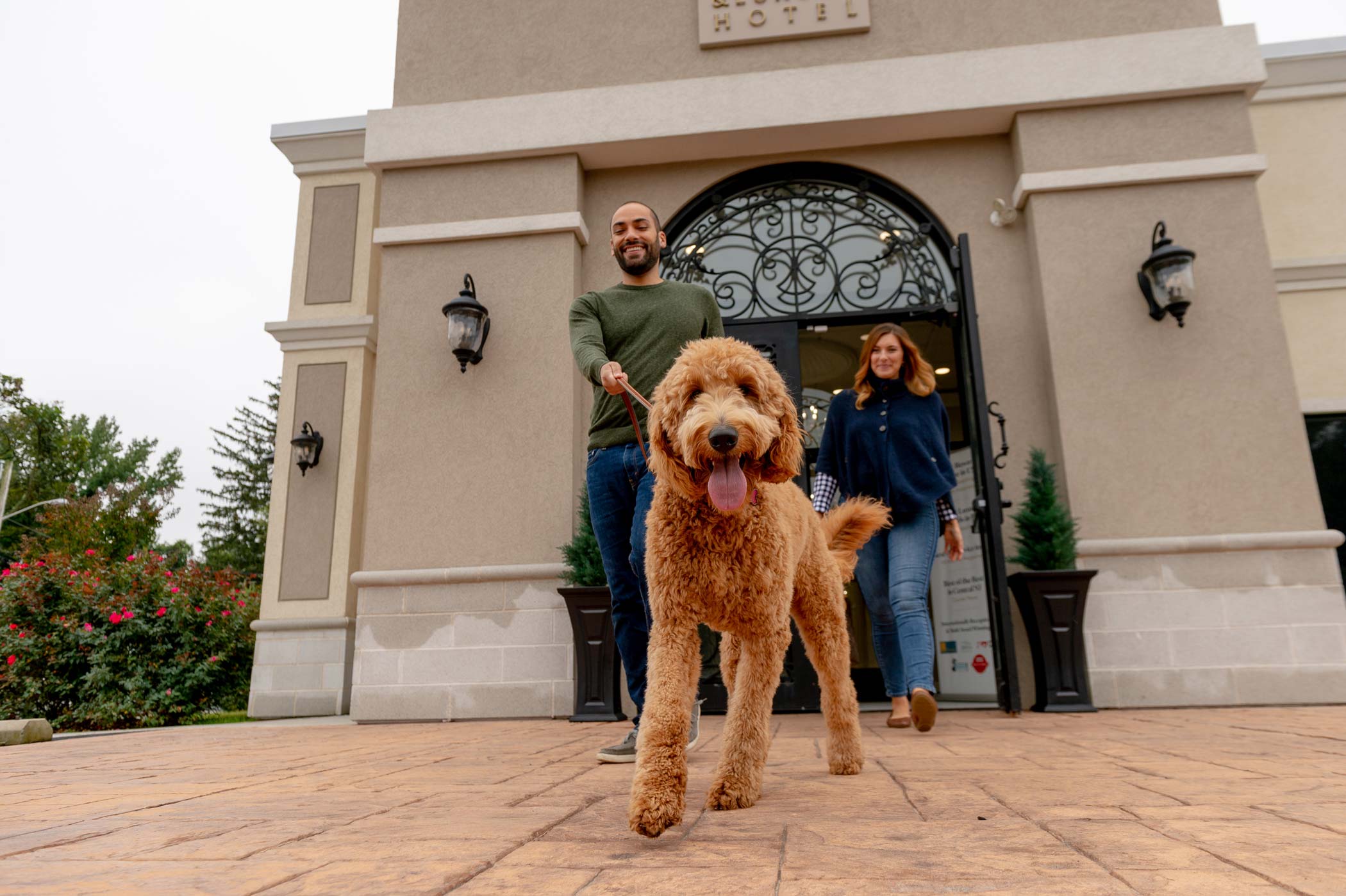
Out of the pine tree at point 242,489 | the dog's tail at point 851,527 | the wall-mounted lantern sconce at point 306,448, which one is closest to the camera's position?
the dog's tail at point 851,527

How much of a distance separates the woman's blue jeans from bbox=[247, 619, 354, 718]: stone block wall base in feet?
16.7

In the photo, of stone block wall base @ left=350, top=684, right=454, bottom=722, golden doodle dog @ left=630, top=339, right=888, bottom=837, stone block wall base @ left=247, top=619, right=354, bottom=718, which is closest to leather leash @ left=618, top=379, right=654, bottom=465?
golden doodle dog @ left=630, top=339, right=888, bottom=837

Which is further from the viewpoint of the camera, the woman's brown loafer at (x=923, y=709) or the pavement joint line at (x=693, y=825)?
the woman's brown loafer at (x=923, y=709)

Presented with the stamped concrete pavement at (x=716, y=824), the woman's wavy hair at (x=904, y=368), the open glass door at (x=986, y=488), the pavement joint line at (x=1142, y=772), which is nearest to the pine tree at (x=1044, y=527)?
the open glass door at (x=986, y=488)

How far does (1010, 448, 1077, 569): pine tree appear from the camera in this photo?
5.04 metres

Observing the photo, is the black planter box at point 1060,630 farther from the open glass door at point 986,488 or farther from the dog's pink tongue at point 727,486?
the dog's pink tongue at point 727,486

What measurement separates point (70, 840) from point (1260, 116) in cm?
903

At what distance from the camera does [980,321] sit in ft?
19.4

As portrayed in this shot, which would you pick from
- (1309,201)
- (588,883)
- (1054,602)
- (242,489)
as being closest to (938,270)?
(1054,602)

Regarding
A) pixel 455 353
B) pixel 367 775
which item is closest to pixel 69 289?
pixel 455 353

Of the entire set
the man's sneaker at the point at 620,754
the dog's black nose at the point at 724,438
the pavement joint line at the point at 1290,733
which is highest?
the dog's black nose at the point at 724,438

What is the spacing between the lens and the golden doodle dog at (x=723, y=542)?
1.86 meters

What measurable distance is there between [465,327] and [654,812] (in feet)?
15.6

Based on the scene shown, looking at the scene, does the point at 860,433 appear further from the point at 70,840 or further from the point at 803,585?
the point at 70,840
